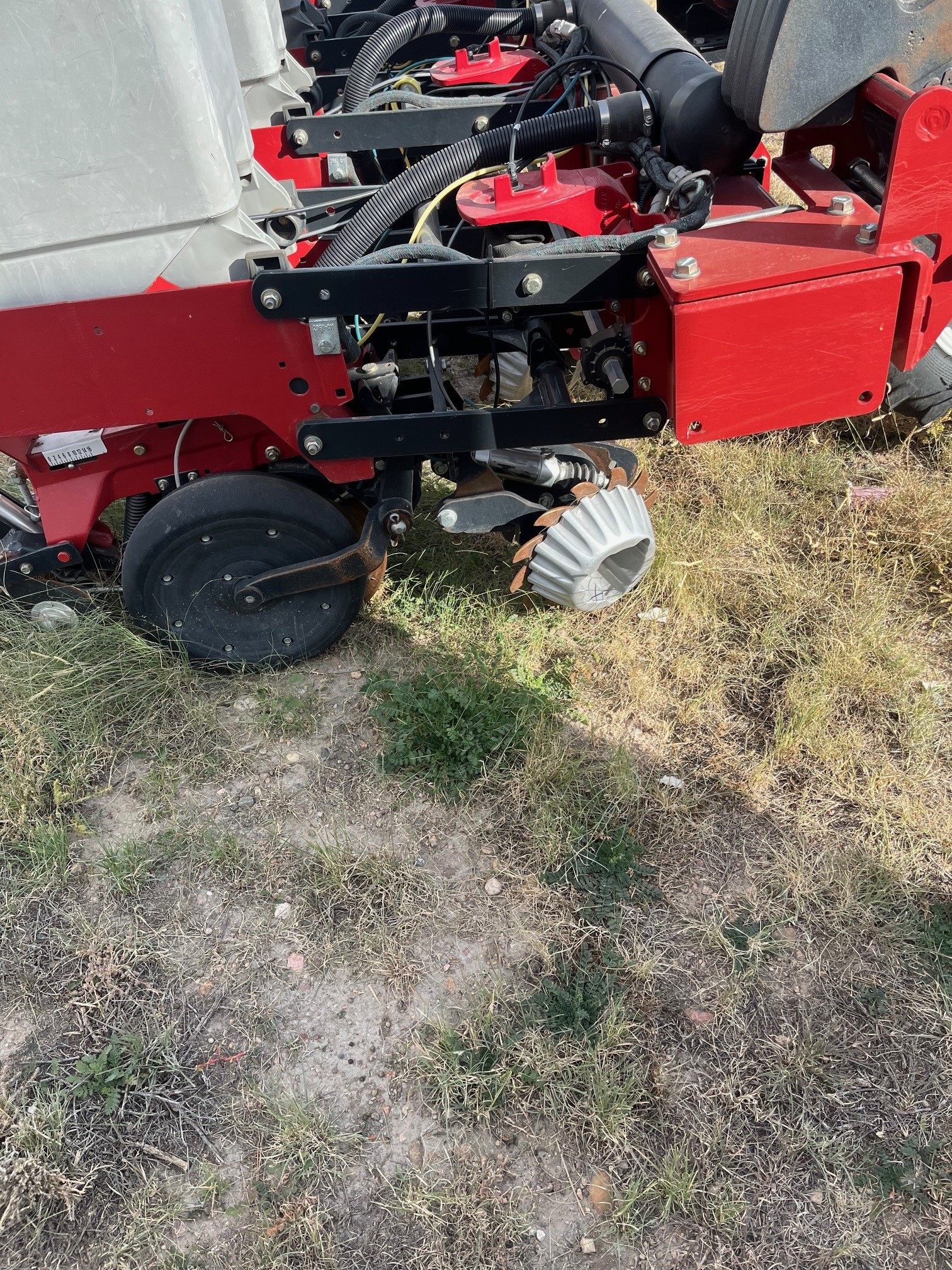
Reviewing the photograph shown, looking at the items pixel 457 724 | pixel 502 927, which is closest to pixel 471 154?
pixel 457 724

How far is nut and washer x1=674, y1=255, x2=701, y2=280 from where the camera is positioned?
6.81 ft

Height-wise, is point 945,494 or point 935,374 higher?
point 935,374

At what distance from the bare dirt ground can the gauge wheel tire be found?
1.36 feet

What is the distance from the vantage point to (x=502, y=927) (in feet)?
7.35

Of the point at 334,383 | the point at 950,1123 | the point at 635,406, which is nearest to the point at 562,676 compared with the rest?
the point at 635,406

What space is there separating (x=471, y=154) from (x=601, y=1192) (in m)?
2.50

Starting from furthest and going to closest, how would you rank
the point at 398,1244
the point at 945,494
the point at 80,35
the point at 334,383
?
the point at 945,494
the point at 334,383
the point at 80,35
the point at 398,1244

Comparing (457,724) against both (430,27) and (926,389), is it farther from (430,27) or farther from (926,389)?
(430,27)

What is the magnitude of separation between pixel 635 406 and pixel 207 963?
5.68 ft

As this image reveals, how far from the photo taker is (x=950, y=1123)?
1.85 meters

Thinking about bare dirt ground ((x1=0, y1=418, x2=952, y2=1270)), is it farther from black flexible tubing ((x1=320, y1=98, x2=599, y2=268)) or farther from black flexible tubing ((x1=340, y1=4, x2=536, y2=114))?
black flexible tubing ((x1=340, y1=4, x2=536, y2=114))

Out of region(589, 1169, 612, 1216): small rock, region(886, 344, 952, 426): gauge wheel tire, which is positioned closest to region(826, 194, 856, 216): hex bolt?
region(886, 344, 952, 426): gauge wheel tire

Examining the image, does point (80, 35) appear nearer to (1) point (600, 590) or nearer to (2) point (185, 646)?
(2) point (185, 646)

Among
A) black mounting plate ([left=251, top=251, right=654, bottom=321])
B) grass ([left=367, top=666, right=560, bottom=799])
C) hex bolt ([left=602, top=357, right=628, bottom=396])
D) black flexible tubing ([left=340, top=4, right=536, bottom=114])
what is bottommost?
grass ([left=367, top=666, right=560, bottom=799])
